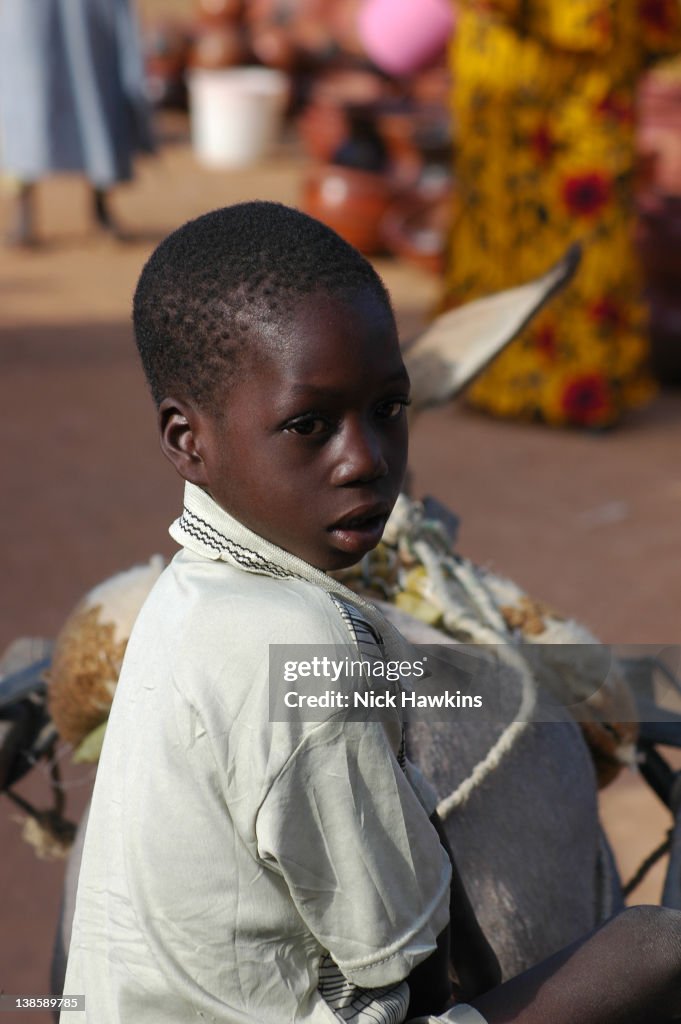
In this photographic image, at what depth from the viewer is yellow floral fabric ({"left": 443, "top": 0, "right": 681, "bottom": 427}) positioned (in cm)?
520

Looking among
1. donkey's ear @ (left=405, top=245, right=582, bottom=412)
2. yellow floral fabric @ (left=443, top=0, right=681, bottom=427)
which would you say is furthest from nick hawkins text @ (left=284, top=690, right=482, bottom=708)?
yellow floral fabric @ (left=443, top=0, right=681, bottom=427)

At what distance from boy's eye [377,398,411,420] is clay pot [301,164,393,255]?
276 inches

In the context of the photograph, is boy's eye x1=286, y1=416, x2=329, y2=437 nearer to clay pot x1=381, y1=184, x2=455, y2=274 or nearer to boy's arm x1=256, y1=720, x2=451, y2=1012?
boy's arm x1=256, y1=720, x2=451, y2=1012

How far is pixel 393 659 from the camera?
1104 millimetres

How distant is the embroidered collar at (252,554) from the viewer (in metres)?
1.11

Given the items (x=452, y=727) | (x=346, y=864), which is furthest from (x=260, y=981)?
(x=452, y=727)

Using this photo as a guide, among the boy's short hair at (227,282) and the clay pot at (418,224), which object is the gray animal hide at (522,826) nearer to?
the boy's short hair at (227,282)

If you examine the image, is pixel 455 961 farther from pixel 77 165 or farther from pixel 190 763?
pixel 77 165

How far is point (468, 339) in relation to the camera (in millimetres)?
2070

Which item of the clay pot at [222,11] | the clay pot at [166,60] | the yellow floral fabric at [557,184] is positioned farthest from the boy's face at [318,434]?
the clay pot at [222,11]

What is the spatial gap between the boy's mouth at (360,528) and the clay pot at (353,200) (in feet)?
23.1

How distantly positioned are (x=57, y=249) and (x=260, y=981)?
25.4 ft

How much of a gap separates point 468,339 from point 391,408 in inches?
38.7

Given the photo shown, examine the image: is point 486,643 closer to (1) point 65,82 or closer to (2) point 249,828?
(2) point 249,828
